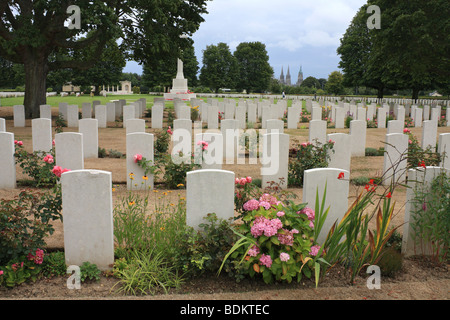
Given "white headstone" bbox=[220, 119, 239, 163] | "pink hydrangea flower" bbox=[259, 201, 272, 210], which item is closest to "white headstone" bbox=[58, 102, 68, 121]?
"white headstone" bbox=[220, 119, 239, 163]

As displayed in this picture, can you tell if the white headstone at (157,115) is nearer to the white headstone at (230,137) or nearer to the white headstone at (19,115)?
the white headstone at (19,115)

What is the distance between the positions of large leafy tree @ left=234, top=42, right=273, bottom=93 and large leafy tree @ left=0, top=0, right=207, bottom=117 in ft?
153

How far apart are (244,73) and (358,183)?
6265 centimetres

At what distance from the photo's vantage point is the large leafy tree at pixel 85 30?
16156mm

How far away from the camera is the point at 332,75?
72875 millimetres

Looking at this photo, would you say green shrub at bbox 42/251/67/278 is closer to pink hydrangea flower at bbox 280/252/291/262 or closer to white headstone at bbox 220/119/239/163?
pink hydrangea flower at bbox 280/252/291/262

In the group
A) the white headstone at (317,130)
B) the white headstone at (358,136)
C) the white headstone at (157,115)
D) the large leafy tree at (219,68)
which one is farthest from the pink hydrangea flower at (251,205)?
the large leafy tree at (219,68)

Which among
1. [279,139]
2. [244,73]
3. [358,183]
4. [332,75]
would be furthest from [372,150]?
[332,75]

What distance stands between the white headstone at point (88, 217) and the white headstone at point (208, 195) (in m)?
0.89

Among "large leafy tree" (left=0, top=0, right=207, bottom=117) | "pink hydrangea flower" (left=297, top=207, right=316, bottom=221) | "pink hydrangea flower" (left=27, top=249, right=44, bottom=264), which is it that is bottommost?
"pink hydrangea flower" (left=27, top=249, right=44, bottom=264)

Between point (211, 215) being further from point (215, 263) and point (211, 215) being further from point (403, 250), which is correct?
point (403, 250)

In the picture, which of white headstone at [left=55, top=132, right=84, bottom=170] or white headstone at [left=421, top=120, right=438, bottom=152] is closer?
white headstone at [left=55, top=132, right=84, bottom=170]

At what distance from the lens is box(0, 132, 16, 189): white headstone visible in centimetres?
709

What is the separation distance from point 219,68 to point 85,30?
4907cm
